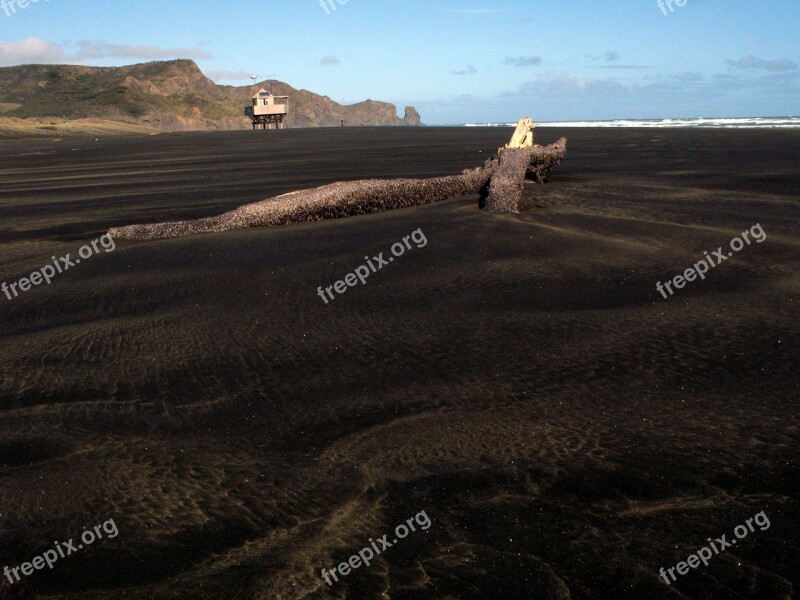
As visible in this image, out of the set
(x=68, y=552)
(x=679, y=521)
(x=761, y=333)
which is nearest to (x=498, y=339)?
(x=761, y=333)

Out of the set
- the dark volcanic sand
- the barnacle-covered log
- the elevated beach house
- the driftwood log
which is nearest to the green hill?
the elevated beach house

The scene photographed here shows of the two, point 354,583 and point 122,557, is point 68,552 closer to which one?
point 122,557

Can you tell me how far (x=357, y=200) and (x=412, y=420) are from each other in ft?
14.1

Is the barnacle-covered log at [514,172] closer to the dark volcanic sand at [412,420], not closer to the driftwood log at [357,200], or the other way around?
the driftwood log at [357,200]

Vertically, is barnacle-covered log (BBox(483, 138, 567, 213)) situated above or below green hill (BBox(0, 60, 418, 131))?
below

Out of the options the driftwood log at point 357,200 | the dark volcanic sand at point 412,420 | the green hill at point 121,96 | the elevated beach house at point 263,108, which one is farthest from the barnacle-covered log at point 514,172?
the green hill at point 121,96

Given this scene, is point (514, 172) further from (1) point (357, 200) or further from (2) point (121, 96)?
(2) point (121, 96)

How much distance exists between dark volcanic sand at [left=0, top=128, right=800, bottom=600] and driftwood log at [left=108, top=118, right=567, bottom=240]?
3.19ft

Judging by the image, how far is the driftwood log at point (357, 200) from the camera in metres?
5.95

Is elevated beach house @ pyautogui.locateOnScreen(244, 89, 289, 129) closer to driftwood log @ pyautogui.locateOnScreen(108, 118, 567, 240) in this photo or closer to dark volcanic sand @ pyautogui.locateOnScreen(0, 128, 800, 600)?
driftwood log @ pyautogui.locateOnScreen(108, 118, 567, 240)

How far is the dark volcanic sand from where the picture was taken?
5.23ft

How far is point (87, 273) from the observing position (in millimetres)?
4691

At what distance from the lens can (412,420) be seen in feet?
7.63

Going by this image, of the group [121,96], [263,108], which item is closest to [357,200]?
[263,108]
